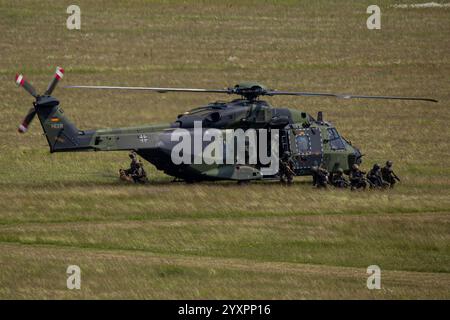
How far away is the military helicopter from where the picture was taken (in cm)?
3212

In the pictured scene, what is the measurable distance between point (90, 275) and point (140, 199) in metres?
8.27

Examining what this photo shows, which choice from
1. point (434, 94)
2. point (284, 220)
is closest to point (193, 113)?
point (284, 220)

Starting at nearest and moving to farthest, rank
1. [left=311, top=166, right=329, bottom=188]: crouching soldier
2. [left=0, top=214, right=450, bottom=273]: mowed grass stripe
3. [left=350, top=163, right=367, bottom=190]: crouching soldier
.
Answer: [left=0, top=214, right=450, bottom=273]: mowed grass stripe → [left=350, top=163, right=367, bottom=190]: crouching soldier → [left=311, top=166, right=329, bottom=188]: crouching soldier

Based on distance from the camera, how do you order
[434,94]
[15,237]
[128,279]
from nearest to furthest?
[128,279]
[15,237]
[434,94]

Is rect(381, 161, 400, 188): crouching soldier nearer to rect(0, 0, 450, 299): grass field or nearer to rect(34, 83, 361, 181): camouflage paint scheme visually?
rect(0, 0, 450, 299): grass field

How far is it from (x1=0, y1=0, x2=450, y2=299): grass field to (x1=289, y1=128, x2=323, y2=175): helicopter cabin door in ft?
2.66

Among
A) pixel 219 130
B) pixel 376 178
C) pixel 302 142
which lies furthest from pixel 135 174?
pixel 376 178

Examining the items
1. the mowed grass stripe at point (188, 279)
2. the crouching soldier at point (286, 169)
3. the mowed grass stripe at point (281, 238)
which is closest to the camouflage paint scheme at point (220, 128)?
the crouching soldier at point (286, 169)

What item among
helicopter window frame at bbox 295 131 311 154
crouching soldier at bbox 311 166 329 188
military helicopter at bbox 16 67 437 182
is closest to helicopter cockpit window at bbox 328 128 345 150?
military helicopter at bbox 16 67 437 182

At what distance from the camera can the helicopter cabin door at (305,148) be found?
115 ft

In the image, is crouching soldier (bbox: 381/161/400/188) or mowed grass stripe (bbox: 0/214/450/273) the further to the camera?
crouching soldier (bbox: 381/161/400/188)

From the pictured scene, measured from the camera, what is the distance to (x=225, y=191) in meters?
33.4
